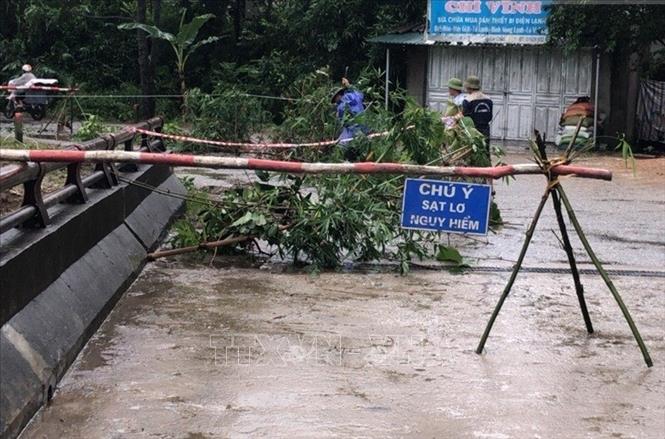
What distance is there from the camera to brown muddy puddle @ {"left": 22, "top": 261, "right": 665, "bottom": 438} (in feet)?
15.3

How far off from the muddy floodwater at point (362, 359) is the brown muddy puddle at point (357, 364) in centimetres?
1

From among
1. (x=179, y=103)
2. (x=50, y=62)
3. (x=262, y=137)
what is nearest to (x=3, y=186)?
(x=262, y=137)

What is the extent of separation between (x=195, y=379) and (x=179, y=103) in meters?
21.4

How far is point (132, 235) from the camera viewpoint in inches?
313

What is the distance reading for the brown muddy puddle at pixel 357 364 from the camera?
4672 mm

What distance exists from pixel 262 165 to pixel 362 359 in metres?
1.37

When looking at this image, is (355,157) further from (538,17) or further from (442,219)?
(538,17)

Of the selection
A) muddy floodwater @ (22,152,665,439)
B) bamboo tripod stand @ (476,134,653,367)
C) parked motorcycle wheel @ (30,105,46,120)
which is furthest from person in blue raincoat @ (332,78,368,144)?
parked motorcycle wheel @ (30,105,46,120)

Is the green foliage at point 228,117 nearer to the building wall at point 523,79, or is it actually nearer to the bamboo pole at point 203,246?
the building wall at point 523,79

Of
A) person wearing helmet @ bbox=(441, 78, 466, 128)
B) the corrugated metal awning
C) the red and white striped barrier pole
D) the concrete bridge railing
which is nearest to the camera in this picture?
the concrete bridge railing

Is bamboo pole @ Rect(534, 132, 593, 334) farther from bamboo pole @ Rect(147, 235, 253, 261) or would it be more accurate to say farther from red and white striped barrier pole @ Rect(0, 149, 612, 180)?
bamboo pole @ Rect(147, 235, 253, 261)

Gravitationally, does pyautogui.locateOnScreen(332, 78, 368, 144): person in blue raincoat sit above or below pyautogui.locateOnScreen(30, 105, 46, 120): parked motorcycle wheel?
above

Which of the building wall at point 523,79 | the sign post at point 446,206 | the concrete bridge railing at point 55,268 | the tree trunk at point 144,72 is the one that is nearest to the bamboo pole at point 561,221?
the sign post at point 446,206

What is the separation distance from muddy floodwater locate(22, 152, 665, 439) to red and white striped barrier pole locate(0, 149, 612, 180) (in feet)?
3.87
